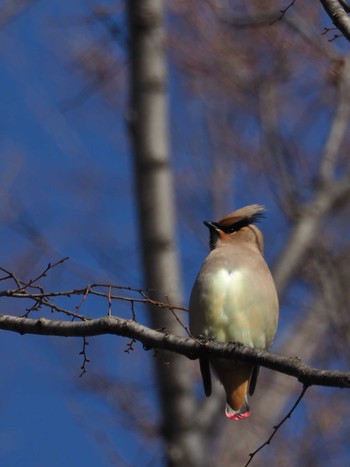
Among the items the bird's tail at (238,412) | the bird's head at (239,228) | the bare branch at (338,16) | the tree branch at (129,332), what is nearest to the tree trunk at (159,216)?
the bird's head at (239,228)

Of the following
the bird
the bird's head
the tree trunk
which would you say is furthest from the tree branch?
the tree trunk

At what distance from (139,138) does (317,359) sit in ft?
10.8

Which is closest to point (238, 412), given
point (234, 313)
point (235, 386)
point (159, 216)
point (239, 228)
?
point (235, 386)

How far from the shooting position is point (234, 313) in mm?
4391

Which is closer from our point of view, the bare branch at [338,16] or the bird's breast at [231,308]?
the bare branch at [338,16]

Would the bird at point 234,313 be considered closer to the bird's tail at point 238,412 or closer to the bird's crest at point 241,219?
the bird's tail at point 238,412

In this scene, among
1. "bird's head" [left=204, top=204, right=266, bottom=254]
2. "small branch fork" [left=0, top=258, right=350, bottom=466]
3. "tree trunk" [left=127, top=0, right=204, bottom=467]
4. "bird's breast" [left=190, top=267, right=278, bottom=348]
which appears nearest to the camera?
"small branch fork" [left=0, top=258, right=350, bottom=466]

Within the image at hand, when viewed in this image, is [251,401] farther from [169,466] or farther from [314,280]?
[169,466]

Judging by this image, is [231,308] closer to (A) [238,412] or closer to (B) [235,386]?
(B) [235,386]

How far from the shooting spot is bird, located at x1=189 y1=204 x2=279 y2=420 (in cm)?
439

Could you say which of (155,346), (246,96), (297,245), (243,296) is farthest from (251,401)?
(155,346)

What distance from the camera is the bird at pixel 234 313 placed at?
439 cm

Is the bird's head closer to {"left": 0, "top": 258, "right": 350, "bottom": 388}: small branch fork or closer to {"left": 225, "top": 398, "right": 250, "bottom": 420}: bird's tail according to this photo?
{"left": 225, "top": 398, "right": 250, "bottom": 420}: bird's tail

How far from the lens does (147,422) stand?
7.19 metres
